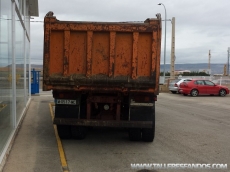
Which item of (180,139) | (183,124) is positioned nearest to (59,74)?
(180,139)

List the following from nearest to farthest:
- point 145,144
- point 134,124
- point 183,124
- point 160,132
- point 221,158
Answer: point 221,158 < point 134,124 < point 145,144 < point 160,132 < point 183,124


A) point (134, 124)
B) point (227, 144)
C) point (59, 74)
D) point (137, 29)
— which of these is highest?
point (137, 29)

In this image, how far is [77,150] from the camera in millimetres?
7277

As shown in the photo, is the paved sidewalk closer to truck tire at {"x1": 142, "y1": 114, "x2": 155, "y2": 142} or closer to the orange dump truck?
the orange dump truck

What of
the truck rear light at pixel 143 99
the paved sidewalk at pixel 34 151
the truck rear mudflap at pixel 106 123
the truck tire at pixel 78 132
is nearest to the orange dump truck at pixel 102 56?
the truck rear light at pixel 143 99

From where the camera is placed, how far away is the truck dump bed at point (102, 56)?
7.07m

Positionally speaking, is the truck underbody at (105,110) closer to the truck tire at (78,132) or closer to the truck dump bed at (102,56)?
the truck tire at (78,132)

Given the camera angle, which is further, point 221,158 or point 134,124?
point 134,124

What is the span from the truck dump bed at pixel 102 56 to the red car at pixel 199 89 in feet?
63.4

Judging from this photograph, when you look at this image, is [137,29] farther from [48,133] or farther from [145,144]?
[48,133]

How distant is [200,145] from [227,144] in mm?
767

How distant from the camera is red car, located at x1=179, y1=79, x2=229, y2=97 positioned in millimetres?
25812

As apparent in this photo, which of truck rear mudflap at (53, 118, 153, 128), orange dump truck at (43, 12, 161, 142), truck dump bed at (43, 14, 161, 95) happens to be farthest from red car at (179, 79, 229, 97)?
truck dump bed at (43, 14, 161, 95)

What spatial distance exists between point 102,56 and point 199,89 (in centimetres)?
2005
